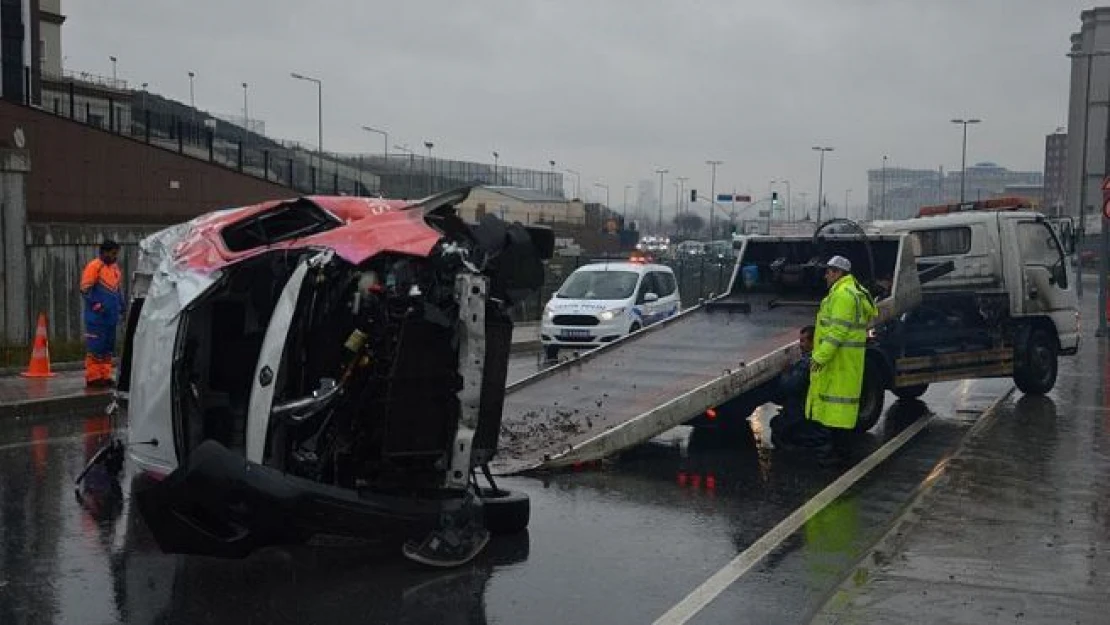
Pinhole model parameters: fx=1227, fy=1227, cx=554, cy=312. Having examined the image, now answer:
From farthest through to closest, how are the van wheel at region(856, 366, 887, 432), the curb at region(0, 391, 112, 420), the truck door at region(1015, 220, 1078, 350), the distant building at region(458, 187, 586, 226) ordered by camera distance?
1. the distant building at region(458, 187, 586, 226)
2. the truck door at region(1015, 220, 1078, 350)
3. the van wheel at region(856, 366, 887, 432)
4. the curb at region(0, 391, 112, 420)

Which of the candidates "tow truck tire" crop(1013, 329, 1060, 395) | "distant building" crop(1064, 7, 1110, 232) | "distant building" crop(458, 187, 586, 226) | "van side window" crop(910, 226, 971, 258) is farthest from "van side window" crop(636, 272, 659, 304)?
"distant building" crop(1064, 7, 1110, 232)

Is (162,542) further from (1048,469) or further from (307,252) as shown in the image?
(1048,469)

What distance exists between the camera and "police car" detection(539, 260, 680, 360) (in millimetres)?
21312

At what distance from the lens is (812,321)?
1283cm

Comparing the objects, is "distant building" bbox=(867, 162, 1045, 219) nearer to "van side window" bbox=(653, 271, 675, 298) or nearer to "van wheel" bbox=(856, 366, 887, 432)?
"van side window" bbox=(653, 271, 675, 298)

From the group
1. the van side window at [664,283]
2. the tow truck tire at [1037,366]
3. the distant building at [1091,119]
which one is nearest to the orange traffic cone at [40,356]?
the van side window at [664,283]

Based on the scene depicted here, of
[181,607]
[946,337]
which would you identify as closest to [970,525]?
[181,607]

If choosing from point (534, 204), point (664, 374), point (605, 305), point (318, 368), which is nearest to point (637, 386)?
point (664, 374)

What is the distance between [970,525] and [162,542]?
5234 millimetres

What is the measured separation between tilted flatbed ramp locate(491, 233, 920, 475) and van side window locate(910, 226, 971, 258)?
269cm

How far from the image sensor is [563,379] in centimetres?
1166

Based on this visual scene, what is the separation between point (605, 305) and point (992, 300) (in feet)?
24.6

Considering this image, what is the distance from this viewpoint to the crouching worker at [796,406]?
1137 centimetres

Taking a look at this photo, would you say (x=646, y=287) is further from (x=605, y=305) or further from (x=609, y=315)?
(x=609, y=315)
